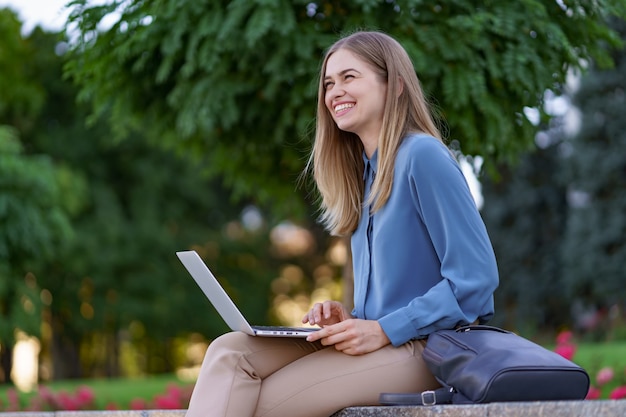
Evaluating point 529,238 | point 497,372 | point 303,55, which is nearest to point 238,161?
point 303,55

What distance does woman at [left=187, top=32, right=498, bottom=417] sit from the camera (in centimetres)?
251

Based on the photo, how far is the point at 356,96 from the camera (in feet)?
9.41

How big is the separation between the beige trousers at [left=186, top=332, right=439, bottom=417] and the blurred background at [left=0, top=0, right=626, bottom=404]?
1.26m

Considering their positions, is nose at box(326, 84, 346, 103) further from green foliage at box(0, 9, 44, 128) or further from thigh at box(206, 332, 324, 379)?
green foliage at box(0, 9, 44, 128)

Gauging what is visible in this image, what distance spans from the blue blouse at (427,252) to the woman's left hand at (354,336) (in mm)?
31

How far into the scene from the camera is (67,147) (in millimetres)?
19016

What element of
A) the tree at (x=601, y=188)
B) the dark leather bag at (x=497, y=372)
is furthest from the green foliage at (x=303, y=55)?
the tree at (x=601, y=188)

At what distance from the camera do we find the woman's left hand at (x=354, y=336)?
2.55 meters

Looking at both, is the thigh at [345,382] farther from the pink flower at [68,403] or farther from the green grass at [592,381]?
the pink flower at [68,403]

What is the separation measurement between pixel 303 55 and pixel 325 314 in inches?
90.3

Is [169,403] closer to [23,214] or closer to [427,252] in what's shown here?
[427,252]

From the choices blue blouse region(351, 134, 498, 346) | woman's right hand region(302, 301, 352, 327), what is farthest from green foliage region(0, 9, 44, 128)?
blue blouse region(351, 134, 498, 346)

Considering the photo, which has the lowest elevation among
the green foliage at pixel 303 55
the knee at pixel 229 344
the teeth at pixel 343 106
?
the green foliage at pixel 303 55

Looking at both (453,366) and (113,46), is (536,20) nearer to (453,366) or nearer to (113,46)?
(113,46)
